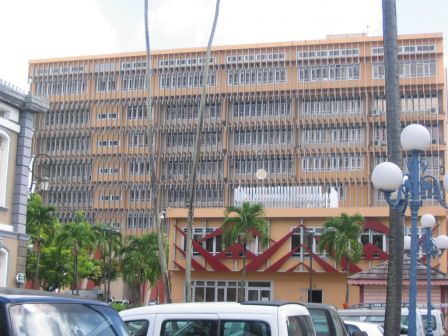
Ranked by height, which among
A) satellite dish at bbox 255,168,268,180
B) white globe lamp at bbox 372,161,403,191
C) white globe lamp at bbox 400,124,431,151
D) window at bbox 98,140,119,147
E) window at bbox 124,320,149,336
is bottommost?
window at bbox 124,320,149,336

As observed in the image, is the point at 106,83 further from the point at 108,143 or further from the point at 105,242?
the point at 105,242

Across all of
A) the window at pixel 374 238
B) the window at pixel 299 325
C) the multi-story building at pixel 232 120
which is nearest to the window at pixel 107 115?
the multi-story building at pixel 232 120

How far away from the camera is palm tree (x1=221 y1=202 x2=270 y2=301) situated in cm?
4809

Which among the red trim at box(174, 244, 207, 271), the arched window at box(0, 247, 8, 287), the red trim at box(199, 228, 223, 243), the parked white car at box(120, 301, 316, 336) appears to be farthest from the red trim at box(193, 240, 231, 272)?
the parked white car at box(120, 301, 316, 336)

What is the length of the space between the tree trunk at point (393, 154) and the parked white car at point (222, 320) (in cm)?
482

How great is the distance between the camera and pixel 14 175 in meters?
26.6

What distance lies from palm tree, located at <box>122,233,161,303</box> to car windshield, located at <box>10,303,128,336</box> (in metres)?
52.2

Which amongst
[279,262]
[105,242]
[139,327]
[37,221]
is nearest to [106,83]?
[105,242]

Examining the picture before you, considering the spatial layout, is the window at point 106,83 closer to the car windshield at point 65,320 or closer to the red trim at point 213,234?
the red trim at point 213,234

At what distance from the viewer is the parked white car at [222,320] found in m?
8.10

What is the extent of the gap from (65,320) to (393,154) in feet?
31.8

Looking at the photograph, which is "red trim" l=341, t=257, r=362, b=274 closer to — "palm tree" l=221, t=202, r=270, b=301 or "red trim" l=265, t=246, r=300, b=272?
"red trim" l=265, t=246, r=300, b=272

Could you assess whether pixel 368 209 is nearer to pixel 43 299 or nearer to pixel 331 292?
pixel 331 292

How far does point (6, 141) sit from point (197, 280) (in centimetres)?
3045
